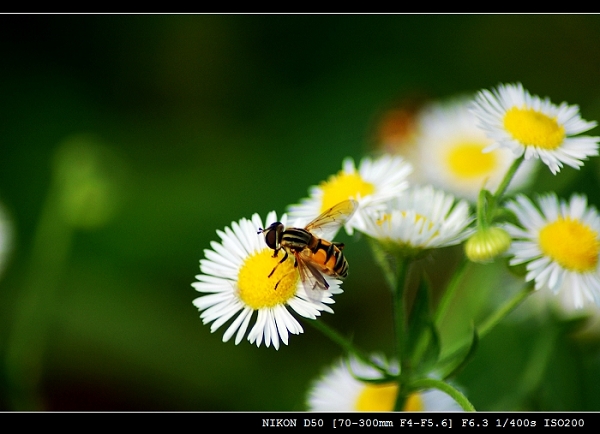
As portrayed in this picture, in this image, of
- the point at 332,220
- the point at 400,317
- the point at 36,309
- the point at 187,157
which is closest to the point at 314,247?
the point at 332,220

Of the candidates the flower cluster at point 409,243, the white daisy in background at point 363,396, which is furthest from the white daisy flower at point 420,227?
the white daisy in background at point 363,396

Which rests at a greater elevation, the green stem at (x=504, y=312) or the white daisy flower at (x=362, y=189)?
the white daisy flower at (x=362, y=189)

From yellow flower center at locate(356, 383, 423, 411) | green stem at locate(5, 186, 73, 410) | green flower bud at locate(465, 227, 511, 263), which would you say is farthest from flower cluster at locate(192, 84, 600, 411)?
green stem at locate(5, 186, 73, 410)

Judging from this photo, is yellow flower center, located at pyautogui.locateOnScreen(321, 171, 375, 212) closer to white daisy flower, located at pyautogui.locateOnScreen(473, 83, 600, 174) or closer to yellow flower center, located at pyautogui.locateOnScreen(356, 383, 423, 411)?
Answer: white daisy flower, located at pyautogui.locateOnScreen(473, 83, 600, 174)

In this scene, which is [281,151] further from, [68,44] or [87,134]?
[68,44]

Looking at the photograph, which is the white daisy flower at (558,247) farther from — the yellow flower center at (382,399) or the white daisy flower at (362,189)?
the yellow flower center at (382,399)

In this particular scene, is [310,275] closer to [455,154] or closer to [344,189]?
[344,189]
